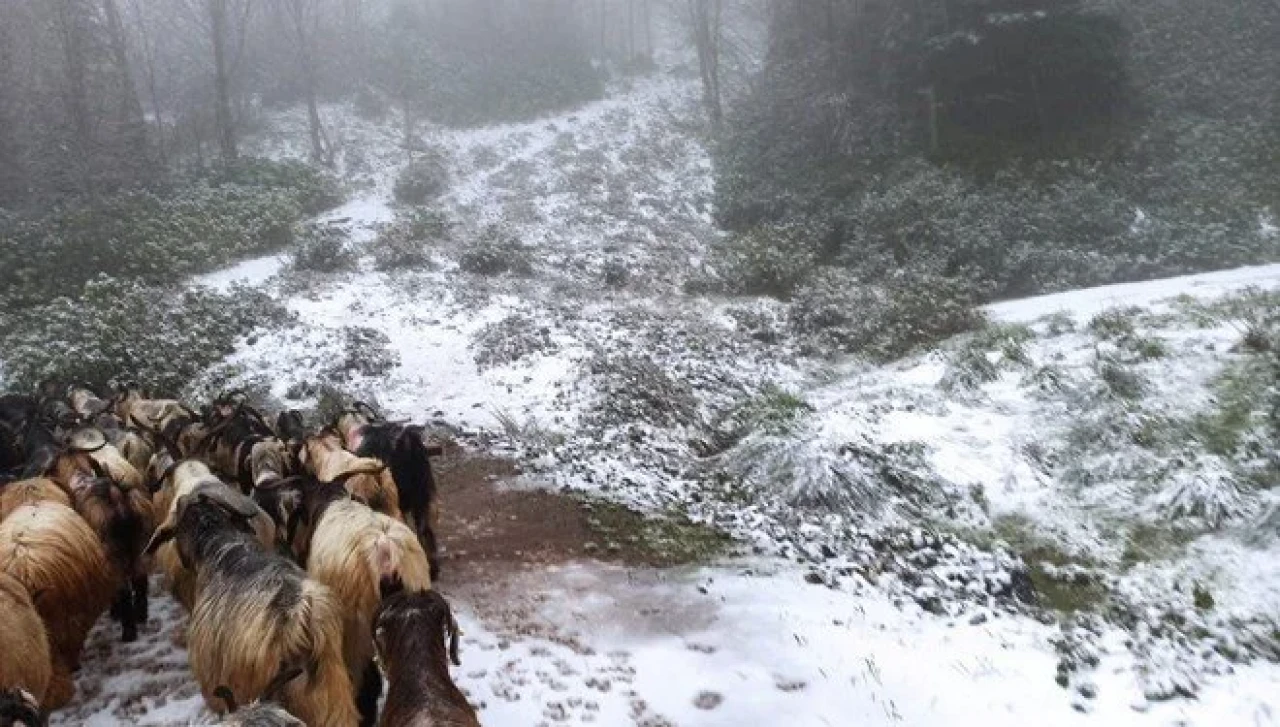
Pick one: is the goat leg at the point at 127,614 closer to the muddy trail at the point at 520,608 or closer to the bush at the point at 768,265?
the muddy trail at the point at 520,608

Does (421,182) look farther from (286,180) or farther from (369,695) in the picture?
(369,695)

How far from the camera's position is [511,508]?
9875 mm

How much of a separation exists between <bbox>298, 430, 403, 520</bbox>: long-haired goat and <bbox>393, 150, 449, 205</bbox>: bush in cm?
2189

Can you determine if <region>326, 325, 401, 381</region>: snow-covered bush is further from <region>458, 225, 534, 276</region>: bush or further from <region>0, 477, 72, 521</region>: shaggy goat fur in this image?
<region>0, 477, 72, 521</region>: shaggy goat fur

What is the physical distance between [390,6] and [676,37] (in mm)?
17485

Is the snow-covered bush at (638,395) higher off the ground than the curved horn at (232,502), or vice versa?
the curved horn at (232,502)

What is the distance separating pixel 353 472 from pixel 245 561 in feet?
4.49

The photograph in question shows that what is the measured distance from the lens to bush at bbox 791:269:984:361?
16016 millimetres

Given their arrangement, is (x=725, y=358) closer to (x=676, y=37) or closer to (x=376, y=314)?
(x=376, y=314)

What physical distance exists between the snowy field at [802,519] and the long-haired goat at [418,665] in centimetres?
182

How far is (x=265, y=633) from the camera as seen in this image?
4523 millimetres

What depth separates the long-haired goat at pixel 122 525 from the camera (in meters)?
6.63

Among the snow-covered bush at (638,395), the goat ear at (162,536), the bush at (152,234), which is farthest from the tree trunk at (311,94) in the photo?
the goat ear at (162,536)

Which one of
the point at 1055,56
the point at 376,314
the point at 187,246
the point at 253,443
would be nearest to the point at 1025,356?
the point at 253,443
